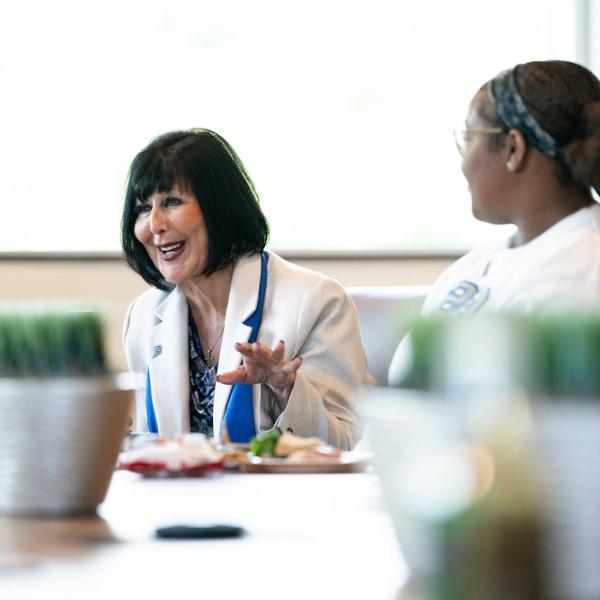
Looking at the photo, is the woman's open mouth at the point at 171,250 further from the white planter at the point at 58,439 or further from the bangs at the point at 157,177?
the white planter at the point at 58,439

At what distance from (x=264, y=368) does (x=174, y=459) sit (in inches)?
35.0

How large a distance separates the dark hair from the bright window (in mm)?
2704

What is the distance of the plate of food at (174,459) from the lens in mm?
1799

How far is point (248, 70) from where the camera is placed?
5.36 meters

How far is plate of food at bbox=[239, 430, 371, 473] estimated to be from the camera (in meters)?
1.92

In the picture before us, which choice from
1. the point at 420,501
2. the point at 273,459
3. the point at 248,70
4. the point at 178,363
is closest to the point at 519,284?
the point at 273,459

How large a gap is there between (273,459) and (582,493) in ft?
4.31

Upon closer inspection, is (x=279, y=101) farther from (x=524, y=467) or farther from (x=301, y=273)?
(x=524, y=467)

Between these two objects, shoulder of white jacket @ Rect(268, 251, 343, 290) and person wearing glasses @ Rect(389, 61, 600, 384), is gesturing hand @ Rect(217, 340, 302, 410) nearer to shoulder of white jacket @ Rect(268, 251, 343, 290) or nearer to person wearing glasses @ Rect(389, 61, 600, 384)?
person wearing glasses @ Rect(389, 61, 600, 384)

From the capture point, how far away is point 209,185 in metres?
3.41

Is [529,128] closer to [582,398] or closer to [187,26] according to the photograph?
[582,398]

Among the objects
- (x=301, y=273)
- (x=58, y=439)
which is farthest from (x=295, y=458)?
(x=301, y=273)

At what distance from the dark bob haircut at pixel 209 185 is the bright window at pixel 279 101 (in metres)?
1.88

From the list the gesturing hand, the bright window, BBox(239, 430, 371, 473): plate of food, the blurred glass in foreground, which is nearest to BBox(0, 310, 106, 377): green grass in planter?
the blurred glass in foreground
